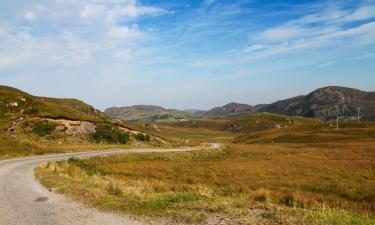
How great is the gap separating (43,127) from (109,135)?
42.5ft

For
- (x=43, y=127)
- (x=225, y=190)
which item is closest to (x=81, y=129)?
(x=43, y=127)

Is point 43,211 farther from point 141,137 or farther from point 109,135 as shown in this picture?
point 141,137

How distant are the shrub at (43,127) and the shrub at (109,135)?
815cm

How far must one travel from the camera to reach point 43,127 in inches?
2618

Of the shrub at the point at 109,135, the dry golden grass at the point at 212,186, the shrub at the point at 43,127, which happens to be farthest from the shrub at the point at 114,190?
the shrub at the point at 109,135

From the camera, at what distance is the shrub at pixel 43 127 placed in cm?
6521

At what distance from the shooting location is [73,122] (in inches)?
2827

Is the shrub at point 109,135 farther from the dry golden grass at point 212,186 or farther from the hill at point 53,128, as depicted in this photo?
the dry golden grass at point 212,186

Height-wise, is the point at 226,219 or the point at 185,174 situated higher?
the point at 226,219

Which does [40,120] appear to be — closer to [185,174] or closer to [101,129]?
[101,129]

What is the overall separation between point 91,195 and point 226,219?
7364mm

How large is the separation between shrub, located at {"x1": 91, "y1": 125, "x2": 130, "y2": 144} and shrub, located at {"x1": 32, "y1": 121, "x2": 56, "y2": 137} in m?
8.15

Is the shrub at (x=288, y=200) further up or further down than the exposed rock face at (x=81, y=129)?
further down

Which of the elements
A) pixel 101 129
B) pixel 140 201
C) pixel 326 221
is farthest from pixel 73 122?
pixel 326 221
